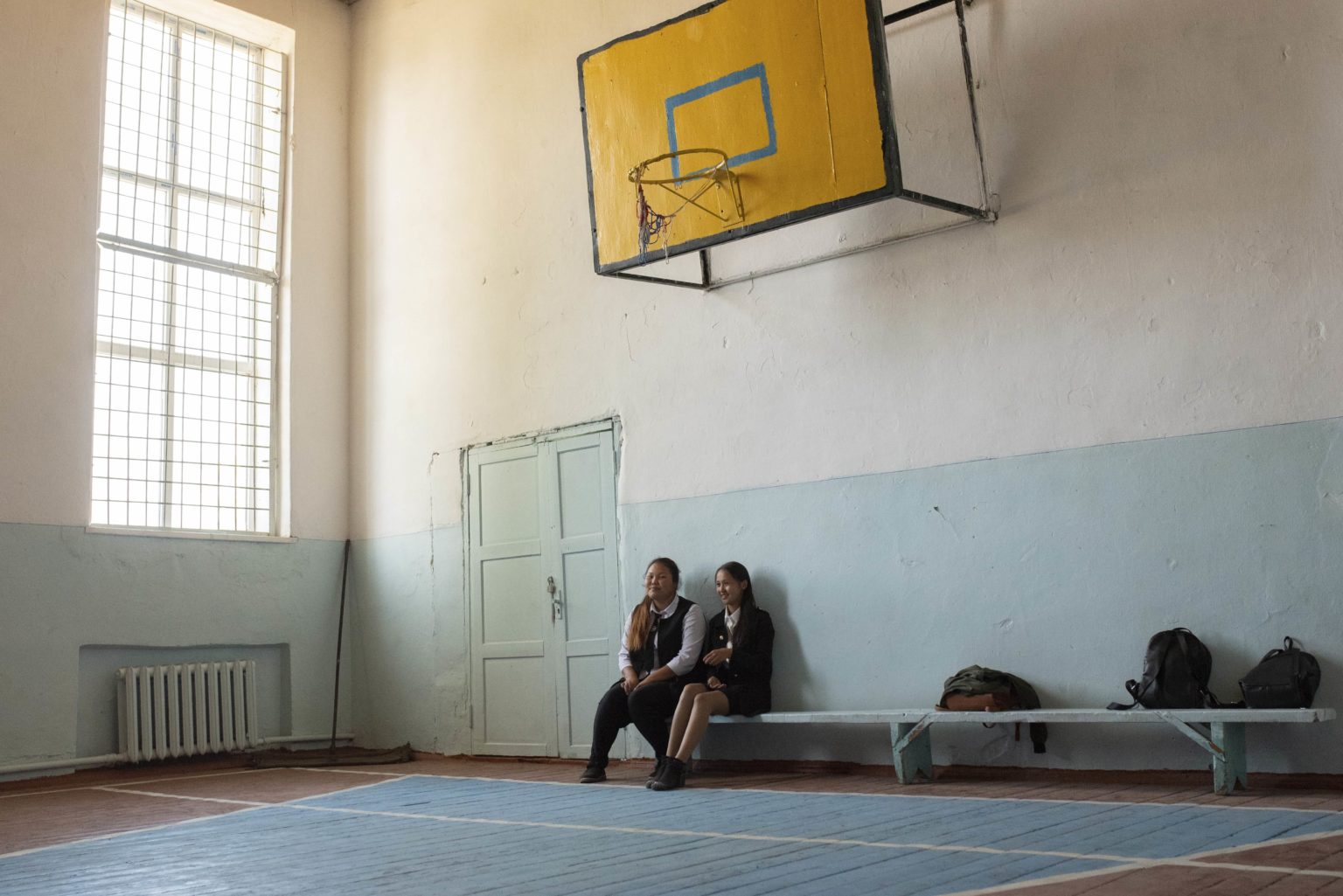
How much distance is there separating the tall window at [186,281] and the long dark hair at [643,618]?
3.60 m

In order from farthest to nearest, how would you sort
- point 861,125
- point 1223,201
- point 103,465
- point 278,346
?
1. point 278,346
2. point 103,465
3. point 861,125
4. point 1223,201

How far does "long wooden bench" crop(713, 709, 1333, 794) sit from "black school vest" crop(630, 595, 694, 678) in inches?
19.2

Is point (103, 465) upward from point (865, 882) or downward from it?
upward

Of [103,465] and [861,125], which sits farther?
[103,465]

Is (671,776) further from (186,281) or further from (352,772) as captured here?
(186,281)

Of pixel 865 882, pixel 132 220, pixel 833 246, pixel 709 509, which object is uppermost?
pixel 132 220

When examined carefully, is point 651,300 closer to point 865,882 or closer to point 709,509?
point 709,509

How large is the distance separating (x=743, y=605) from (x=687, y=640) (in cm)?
35

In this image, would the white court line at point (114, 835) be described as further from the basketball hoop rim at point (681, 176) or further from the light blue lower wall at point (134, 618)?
the basketball hoop rim at point (681, 176)

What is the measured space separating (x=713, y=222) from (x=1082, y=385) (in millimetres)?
1967

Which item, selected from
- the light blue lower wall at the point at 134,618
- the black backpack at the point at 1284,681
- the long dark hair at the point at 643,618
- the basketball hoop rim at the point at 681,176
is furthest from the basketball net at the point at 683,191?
the light blue lower wall at the point at 134,618

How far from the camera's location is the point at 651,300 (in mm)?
7215

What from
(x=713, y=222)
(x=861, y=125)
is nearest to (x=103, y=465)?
(x=713, y=222)

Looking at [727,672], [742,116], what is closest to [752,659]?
[727,672]
